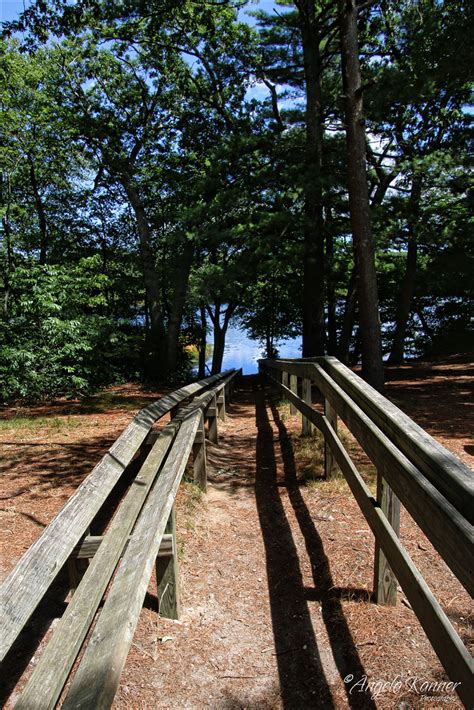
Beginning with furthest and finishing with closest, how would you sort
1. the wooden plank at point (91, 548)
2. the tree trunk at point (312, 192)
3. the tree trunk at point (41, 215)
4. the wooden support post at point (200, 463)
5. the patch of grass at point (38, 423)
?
the tree trunk at point (41, 215) < the tree trunk at point (312, 192) < the patch of grass at point (38, 423) < the wooden support post at point (200, 463) < the wooden plank at point (91, 548)

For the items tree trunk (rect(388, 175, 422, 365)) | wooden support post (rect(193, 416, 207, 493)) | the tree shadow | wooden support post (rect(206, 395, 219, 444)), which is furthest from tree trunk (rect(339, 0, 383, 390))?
wooden support post (rect(193, 416, 207, 493))

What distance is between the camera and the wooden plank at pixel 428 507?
1336mm

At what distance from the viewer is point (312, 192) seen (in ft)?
31.6

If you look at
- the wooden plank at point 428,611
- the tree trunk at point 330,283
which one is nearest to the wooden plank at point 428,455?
the wooden plank at point 428,611

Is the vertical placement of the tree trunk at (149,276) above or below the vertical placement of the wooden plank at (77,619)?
above

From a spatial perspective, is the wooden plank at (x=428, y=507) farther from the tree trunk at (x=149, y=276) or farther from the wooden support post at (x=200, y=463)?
the tree trunk at (x=149, y=276)

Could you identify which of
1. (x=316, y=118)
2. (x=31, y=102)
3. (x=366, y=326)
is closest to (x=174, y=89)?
(x=31, y=102)

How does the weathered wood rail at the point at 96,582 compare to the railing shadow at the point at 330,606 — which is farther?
the railing shadow at the point at 330,606

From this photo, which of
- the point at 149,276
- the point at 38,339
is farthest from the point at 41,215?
the point at 38,339

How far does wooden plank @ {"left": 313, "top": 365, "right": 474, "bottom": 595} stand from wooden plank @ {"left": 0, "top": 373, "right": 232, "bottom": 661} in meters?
1.37

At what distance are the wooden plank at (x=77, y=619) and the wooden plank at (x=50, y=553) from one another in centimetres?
18

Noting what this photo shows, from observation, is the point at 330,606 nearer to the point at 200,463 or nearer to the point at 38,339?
the point at 200,463

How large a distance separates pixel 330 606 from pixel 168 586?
3.30 feet

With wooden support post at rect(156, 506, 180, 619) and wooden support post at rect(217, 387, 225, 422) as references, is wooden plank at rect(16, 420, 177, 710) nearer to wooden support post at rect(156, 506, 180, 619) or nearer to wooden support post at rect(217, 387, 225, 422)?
wooden support post at rect(156, 506, 180, 619)
